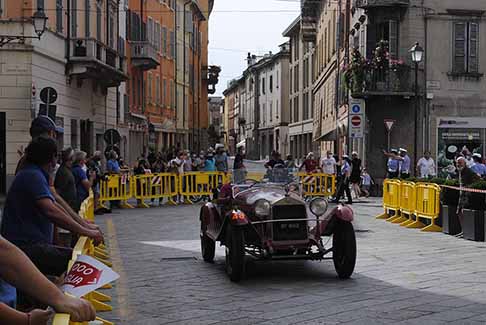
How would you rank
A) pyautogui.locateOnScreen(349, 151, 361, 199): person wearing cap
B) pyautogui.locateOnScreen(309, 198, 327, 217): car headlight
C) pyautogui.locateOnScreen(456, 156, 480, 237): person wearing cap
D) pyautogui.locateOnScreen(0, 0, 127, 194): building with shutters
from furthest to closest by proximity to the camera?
pyautogui.locateOnScreen(349, 151, 361, 199): person wearing cap < pyautogui.locateOnScreen(0, 0, 127, 194): building with shutters < pyautogui.locateOnScreen(456, 156, 480, 237): person wearing cap < pyautogui.locateOnScreen(309, 198, 327, 217): car headlight

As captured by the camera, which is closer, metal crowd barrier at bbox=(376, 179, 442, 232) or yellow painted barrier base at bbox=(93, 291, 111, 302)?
yellow painted barrier base at bbox=(93, 291, 111, 302)

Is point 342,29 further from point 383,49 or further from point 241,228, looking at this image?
point 241,228

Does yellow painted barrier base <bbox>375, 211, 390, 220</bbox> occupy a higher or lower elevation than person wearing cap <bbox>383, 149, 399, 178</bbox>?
lower

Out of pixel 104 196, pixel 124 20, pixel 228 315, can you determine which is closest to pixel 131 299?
pixel 228 315

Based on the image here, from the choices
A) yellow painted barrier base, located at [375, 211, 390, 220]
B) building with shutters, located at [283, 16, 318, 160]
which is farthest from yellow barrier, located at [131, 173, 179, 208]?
building with shutters, located at [283, 16, 318, 160]

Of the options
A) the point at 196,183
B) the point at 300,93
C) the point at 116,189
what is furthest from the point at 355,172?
the point at 300,93

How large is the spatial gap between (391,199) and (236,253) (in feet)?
34.3

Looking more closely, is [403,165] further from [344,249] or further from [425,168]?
[344,249]

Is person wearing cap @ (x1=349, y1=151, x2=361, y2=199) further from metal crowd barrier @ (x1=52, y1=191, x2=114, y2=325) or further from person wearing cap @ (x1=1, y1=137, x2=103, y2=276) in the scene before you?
person wearing cap @ (x1=1, y1=137, x2=103, y2=276)

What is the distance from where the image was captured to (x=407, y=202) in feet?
61.6

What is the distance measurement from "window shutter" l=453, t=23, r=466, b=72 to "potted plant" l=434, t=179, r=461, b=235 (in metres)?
15.0

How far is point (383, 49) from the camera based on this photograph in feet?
95.9

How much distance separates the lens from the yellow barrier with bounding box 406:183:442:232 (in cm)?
1694

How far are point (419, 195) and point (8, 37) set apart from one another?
12.5 metres
